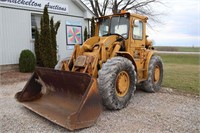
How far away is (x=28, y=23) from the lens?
10.5 meters

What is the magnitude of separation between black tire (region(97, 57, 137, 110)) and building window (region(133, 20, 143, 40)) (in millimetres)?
1305

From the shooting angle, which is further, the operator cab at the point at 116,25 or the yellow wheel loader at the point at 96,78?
the operator cab at the point at 116,25

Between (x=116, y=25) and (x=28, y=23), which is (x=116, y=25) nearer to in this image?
(x=116, y=25)

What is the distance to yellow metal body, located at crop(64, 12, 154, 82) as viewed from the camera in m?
4.75

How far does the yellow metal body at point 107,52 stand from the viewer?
4754 mm

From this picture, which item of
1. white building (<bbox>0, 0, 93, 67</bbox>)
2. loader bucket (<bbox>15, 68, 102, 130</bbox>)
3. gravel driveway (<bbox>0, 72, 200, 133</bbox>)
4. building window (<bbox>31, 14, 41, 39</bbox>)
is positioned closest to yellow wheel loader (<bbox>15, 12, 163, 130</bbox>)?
loader bucket (<bbox>15, 68, 102, 130</bbox>)

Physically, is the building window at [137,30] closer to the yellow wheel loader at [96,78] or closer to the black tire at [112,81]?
the yellow wheel loader at [96,78]

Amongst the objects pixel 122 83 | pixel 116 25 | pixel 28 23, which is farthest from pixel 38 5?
pixel 122 83

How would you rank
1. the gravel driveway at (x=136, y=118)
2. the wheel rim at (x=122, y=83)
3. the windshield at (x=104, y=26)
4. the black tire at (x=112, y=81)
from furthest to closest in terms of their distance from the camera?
the windshield at (x=104, y=26) < the wheel rim at (x=122, y=83) < the black tire at (x=112, y=81) < the gravel driveway at (x=136, y=118)

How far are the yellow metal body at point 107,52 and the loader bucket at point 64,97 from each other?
0.49 m

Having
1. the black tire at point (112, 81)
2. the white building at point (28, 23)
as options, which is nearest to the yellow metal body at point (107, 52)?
the black tire at point (112, 81)

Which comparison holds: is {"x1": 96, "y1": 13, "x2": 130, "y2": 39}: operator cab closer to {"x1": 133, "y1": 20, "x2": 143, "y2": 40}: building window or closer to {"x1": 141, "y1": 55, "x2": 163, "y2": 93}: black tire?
{"x1": 133, "y1": 20, "x2": 143, "y2": 40}: building window

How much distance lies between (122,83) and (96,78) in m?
0.60

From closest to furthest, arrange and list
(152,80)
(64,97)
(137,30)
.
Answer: (64,97), (137,30), (152,80)
